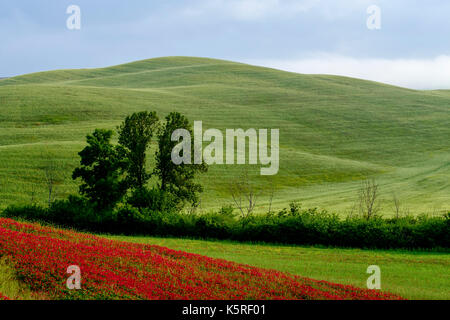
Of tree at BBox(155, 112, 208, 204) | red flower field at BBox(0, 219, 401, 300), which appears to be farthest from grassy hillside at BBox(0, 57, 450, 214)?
red flower field at BBox(0, 219, 401, 300)

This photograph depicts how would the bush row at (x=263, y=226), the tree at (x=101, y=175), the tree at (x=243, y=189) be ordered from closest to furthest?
the bush row at (x=263, y=226) < the tree at (x=101, y=175) < the tree at (x=243, y=189)

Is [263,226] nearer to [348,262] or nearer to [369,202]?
[348,262]

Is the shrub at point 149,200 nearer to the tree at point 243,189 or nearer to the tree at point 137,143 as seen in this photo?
the tree at point 137,143

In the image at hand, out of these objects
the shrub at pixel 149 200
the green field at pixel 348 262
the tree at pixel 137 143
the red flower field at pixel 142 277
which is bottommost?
the green field at pixel 348 262

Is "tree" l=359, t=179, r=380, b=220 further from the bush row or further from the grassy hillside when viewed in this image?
the bush row

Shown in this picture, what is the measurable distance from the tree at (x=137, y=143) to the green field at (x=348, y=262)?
12015 mm

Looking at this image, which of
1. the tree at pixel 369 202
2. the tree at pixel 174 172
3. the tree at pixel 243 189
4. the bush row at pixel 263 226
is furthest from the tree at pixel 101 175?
the tree at pixel 243 189

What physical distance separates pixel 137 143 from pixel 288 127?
50306 mm

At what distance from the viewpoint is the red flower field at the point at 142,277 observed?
11878 millimetres

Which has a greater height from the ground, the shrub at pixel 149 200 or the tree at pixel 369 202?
the shrub at pixel 149 200

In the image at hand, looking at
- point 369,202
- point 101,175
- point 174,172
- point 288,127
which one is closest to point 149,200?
point 101,175

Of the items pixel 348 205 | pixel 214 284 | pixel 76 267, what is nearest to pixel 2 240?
pixel 76 267

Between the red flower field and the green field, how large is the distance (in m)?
2.98
